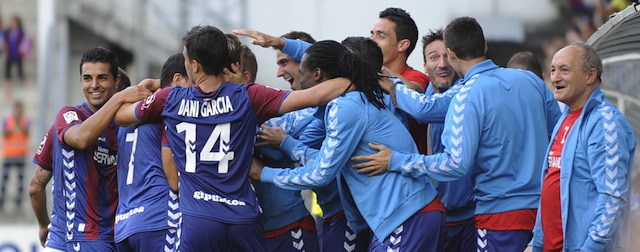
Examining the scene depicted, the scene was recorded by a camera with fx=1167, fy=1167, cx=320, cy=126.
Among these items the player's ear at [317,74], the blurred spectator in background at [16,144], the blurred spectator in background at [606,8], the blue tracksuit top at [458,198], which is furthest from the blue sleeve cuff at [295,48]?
the blurred spectator in background at [16,144]

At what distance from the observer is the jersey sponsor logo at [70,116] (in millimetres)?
7574

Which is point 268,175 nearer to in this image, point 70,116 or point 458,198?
point 458,198

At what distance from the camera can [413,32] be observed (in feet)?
26.9

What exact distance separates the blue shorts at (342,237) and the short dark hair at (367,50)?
1.00 metres

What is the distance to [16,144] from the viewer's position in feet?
60.8

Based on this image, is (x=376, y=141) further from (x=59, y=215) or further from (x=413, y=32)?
(x=59, y=215)

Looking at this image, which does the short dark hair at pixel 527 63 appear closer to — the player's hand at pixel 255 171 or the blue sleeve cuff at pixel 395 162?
the blue sleeve cuff at pixel 395 162

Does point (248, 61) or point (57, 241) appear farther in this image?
point (57, 241)

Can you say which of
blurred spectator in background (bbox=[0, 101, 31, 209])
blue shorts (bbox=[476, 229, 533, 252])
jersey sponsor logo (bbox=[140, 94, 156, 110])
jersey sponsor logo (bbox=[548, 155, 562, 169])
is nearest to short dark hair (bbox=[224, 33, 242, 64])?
jersey sponsor logo (bbox=[140, 94, 156, 110])

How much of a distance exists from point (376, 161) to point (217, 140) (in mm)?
926

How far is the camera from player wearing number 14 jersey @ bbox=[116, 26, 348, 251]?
22.1ft

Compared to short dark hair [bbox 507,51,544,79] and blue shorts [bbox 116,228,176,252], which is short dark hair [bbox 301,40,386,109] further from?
short dark hair [bbox 507,51,544,79]

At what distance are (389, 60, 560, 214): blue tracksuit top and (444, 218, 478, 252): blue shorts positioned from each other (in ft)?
1.69

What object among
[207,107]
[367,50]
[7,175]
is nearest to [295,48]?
[367,50]
